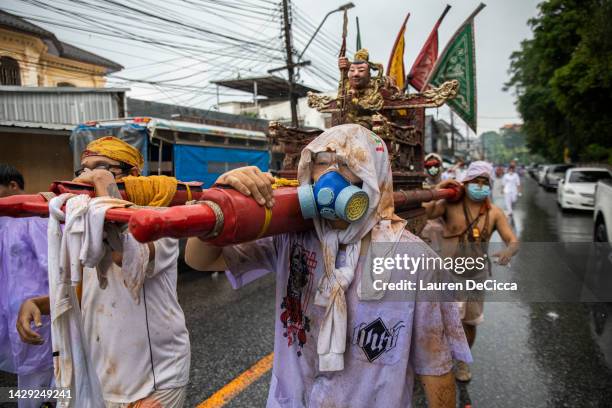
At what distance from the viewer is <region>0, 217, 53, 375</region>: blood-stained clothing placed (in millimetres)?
2346

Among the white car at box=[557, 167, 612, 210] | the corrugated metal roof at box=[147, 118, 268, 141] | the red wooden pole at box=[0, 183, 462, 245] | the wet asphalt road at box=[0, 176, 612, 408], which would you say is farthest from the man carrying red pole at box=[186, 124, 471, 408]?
the white car at box=[557, 167, 612, 210]

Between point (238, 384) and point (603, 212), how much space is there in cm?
596

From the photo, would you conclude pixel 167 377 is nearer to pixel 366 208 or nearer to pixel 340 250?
pixel 340 250

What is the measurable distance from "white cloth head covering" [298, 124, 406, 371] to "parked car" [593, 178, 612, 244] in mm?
5402

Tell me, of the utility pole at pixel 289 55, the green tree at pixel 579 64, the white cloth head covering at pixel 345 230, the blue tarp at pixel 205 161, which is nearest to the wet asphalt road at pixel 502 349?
the white cloth head covering at pixel 345 230

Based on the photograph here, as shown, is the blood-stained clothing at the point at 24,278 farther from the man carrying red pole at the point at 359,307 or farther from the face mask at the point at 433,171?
the face mask at the point at 433,171

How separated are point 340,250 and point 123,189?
36.5 inches

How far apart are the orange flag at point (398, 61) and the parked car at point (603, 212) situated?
3491 millimetres

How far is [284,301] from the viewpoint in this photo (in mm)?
1757

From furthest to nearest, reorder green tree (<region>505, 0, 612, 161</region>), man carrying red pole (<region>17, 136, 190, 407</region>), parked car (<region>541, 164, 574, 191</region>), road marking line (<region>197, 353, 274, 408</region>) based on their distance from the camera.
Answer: parked car (<region>541, 164, 574, 191</region>) < green tree (<region>505, 0, 612, 161</region>) < road marking line (<region>197, 353, 274, 408</region>) < man carrying red pole (<region>17, 136, 190, 407</region>)

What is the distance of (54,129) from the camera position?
8.63m

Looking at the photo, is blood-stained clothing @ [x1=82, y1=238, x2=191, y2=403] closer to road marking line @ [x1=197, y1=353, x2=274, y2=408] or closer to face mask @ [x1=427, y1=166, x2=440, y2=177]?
road marking line @ [x1=197, y1=353, x2=274, y2=408]

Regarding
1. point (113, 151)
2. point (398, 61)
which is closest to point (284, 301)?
point (113, 151)

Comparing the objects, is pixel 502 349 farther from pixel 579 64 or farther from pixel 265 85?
pixel 265 85
